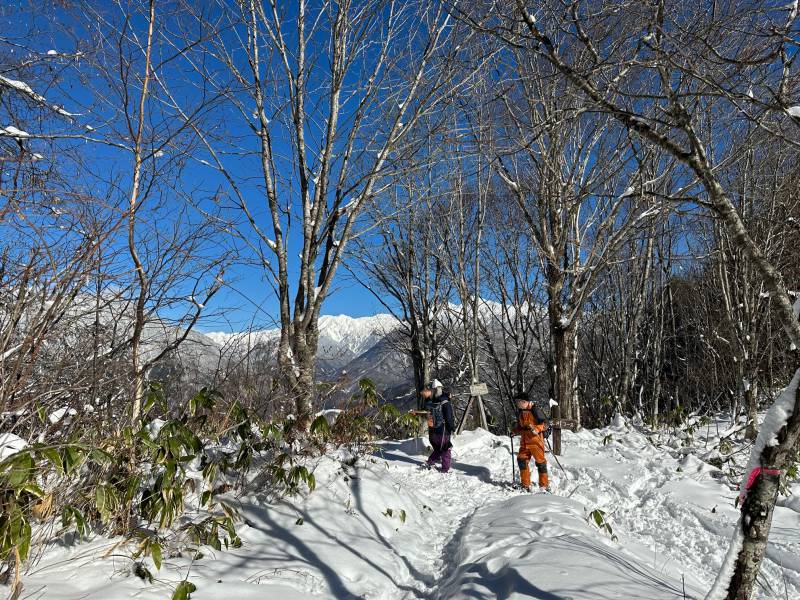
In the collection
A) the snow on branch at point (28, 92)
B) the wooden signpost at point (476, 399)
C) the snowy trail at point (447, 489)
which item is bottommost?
the snowy trail at point (447, 489)

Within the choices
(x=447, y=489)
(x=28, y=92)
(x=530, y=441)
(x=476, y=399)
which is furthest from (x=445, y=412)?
(x=28, y=92)

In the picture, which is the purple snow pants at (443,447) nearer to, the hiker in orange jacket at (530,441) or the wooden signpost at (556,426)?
the hiker in orange jacket at (530,441)

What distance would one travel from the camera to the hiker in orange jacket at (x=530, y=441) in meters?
6.31

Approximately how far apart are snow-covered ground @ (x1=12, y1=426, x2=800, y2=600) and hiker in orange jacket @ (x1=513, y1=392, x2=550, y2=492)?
1.11 ft

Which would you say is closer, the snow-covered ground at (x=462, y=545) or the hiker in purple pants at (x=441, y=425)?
the snow-covered ground at (x=462, y=545)

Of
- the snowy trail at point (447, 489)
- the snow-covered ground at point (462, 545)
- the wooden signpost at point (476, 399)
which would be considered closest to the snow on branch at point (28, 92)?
the snow-covered ground at point (462, 545)

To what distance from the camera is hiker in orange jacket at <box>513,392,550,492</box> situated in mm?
6312

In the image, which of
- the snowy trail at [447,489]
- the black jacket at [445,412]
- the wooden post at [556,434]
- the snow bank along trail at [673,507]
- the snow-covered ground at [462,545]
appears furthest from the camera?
the wooden post at [556,434]

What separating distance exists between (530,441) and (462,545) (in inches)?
101

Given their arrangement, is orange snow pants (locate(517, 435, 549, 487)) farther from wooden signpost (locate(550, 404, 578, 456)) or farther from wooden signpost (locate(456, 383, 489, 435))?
wooden signpost (locate(456, 383, 489, 435))

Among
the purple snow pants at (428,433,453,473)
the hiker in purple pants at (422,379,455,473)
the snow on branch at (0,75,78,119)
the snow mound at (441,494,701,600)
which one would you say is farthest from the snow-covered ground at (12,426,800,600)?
the snow on branch at (0,75,78,119)

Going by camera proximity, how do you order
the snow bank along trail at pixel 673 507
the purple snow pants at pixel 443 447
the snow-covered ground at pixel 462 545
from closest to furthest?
the snow-covered ground at pixel 462 545 → the snow bank along trail at pixel 673 507 → the purple snow pants at pixel 443 447

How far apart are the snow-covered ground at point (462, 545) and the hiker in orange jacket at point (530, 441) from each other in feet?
1.11

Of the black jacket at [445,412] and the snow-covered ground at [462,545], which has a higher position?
the black jacket at [445,412]
